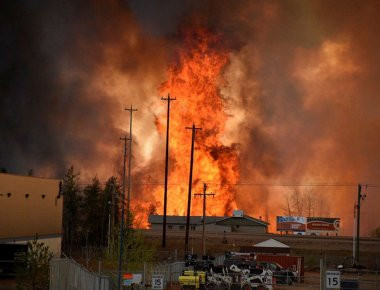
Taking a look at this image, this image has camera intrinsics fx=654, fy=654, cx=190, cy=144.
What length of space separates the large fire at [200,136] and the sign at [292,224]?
31.5 feet

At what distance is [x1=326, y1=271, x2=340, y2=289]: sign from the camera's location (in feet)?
120

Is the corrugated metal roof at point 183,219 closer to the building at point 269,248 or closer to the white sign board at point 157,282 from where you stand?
the building at point 269,248

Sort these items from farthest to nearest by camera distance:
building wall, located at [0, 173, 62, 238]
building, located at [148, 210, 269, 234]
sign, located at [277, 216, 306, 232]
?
sign, located at [277, 216, 306, 232] < building, located at [148, 210, 269, 234] < building wall, located at [0, 173, 62, 238]

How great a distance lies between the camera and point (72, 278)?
1459 inches

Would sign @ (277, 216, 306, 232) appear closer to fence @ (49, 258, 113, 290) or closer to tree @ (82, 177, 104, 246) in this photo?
tree @ (82, 177, 104, 246)

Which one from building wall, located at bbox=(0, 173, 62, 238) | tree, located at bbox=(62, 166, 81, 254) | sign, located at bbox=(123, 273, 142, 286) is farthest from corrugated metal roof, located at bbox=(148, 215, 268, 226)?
sign, located at bbox=(123, 273, 142, 286)

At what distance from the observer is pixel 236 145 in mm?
124375

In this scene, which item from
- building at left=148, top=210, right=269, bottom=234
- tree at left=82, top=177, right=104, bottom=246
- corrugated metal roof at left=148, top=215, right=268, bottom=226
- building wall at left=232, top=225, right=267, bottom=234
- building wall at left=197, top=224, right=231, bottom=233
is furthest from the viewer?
corrugated metal roof at left=148, top=215, right=268, bottom=226

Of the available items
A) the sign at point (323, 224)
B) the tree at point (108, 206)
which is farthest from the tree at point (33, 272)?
the sign at point (323, 224)

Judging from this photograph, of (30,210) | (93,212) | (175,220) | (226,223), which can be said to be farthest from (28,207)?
(226,223)

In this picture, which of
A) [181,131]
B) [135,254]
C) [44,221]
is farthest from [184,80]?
[135,254]

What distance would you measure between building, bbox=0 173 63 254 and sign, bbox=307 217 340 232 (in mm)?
53694

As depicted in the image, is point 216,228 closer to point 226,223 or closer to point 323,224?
point 226,223

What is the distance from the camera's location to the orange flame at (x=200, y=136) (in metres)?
120
